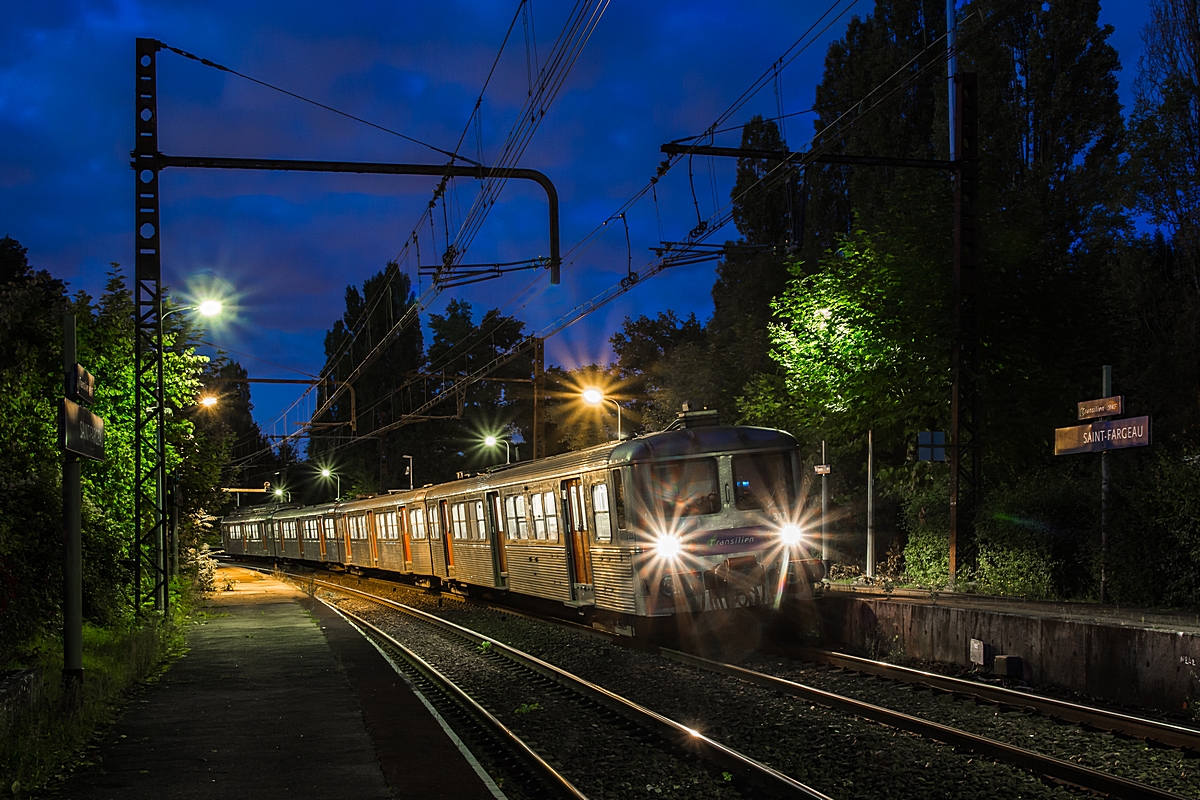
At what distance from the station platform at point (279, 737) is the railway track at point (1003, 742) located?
2.15 m

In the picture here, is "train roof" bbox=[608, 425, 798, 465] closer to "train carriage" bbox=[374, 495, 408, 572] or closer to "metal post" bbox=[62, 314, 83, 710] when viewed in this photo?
"metal post" bbox=[62, 314, 83, 710]

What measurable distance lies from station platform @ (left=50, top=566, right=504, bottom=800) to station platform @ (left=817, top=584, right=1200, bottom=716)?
6.01 m

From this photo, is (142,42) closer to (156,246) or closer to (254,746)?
(156,246)

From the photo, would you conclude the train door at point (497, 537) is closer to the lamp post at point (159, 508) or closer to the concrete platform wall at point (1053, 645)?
the lamp post at point (159, 508)

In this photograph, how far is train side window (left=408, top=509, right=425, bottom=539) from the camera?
2819 centimetres

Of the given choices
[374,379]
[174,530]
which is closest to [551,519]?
[174,530]

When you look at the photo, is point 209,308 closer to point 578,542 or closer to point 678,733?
point 578,542

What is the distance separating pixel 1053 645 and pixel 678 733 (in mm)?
4414

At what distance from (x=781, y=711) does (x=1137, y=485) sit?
5.92 m

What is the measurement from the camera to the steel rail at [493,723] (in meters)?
7.71

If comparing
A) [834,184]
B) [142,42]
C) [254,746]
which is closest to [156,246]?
[142,42]

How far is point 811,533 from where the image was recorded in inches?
578

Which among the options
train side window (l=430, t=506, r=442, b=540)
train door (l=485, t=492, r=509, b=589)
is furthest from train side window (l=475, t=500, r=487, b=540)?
train side window (l=430, t=506, r=442, b=540)

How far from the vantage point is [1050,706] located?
946 cm
